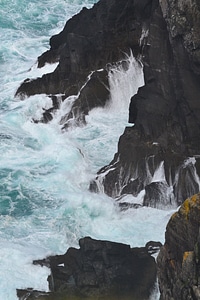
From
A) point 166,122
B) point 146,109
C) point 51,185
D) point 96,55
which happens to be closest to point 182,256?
point 166,122

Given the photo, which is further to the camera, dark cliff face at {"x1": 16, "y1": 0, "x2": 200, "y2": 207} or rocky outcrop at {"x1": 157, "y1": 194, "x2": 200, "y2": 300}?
dark cliff face at {"x1": 16, "y1": 0, "x2": 200, "y2": 207}

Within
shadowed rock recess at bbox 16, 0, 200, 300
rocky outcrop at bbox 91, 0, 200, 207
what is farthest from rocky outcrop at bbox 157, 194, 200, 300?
rocky outcrop at bbox 91, 0, 200, 207

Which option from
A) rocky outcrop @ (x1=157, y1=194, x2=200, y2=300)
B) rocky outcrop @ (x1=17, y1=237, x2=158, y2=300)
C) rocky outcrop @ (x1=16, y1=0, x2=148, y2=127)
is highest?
rocky outcrop @ (x1=16, y1=0, x2=148, y2=127)

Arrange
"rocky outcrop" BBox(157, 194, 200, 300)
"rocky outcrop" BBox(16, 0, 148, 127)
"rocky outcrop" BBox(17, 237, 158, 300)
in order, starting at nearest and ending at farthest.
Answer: "rocky outcrop" BBox(157, 194, 200, 300)
"rocky outcrop" BBox(17, 237, 158, 300)
"rocky outcrop" BBox(16, 0, 148, 127)

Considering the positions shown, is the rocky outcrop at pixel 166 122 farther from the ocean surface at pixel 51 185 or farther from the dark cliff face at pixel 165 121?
the ocean surface at pixel 51 185

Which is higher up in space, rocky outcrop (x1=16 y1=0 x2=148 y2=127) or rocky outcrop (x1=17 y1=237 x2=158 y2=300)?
rocky outcrop (x1=16 y1=0 x2=148 y2=127)

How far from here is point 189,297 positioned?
14.4 metres

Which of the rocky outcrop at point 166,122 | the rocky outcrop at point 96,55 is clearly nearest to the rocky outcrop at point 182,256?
the rocky outcrop at point 166,122

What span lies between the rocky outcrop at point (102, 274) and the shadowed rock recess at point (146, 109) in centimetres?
4

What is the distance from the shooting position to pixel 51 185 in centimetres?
3036

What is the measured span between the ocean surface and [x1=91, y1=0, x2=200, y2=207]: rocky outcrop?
0.71 metres

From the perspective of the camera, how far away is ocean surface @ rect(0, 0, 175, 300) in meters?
25.0

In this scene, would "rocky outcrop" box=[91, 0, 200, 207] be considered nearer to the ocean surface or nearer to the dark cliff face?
the dark cliff face

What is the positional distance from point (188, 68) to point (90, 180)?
7004 mm
